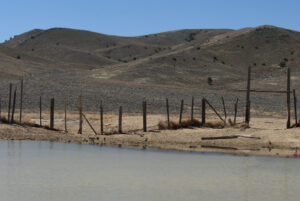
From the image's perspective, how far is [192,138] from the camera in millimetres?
28641

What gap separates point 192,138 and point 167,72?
150ft

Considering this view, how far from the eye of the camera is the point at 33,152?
25844 millimetres

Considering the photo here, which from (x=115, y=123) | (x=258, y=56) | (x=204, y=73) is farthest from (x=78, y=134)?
(x=258, y=56)

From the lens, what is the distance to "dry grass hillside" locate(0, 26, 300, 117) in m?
49.4

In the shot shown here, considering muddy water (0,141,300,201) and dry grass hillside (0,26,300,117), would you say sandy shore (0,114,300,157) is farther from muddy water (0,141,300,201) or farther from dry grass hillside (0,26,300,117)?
dry grass hillside (0,26,300,117)

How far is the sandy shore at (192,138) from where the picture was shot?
26312 millimetres

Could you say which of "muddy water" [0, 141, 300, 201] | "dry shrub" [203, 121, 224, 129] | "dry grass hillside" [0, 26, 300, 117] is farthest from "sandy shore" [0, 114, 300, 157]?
"dry grass hillside" [0, 26, 300, 117]

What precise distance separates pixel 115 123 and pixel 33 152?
10.3 m

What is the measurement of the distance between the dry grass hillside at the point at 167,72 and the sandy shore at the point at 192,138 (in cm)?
1268

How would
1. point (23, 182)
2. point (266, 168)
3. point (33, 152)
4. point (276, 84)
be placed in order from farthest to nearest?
point (276, 84)
point (33, 152)
point (266, 168)
point (23, 182)

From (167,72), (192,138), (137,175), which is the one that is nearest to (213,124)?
(192,138)

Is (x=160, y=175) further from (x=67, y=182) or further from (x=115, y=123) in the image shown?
(x=115, y=123)

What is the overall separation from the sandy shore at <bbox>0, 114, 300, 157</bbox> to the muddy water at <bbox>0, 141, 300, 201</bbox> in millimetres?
1658

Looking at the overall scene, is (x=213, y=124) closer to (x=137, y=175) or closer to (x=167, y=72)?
(x=137, y=175)
